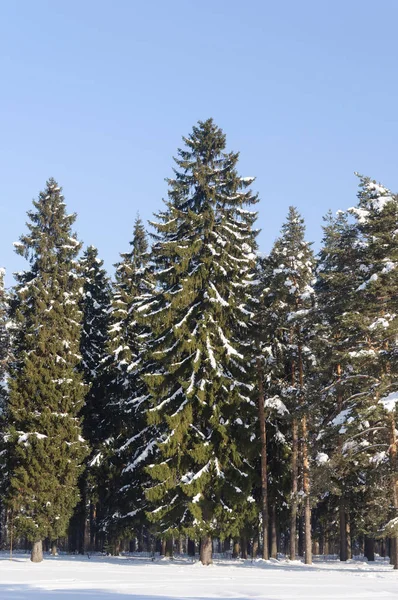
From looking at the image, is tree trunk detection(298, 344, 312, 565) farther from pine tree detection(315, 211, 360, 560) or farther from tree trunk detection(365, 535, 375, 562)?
tree trunk detection(365, 535, 375, 562)

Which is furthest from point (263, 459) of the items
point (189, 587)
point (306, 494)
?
point (189, 587)

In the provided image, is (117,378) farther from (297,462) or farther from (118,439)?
(297,462)

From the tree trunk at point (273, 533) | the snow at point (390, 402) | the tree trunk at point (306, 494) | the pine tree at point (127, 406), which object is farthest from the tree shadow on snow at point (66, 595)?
the tree trunk at point (273, 533)

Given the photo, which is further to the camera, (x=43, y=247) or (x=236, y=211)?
(x=43, y=247)

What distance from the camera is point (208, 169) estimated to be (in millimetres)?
35312

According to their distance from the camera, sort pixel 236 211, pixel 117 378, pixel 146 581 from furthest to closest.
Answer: pixel 117 378 < pixel 236 211 < pixel 146 581

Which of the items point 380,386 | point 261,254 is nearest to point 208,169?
point 261,254

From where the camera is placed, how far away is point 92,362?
46.9 metres

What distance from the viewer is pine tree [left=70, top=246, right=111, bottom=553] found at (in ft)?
147

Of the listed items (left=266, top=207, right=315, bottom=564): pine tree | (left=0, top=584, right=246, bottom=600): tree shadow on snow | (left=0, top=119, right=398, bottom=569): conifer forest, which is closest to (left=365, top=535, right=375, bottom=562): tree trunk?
(left=0, top=119, right=398, bottom=569): conifer forest

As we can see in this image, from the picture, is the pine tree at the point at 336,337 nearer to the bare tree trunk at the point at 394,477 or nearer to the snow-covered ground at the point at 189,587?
the bare tree trunk at the point at 394,477

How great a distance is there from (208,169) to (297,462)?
618 inches

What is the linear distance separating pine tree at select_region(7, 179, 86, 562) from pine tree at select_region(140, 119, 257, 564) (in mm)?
5396

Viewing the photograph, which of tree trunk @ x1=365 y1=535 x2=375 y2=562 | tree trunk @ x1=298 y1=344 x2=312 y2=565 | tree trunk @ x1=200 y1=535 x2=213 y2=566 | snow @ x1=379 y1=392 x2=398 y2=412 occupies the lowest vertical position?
tree trunk @ x1=365 y1=535 x2=375 y2=562
